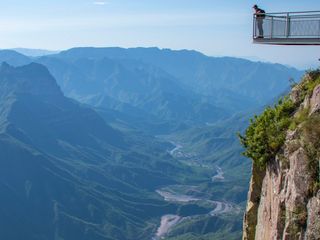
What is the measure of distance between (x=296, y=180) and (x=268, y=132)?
384 cm

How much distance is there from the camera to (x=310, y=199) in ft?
57.1

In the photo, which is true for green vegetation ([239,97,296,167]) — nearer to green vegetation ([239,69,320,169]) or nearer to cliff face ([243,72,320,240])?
green vegetation ([239,69,320,169])

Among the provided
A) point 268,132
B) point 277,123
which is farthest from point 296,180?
point 277,123

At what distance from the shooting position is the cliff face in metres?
17.5

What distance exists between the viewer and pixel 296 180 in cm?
1823

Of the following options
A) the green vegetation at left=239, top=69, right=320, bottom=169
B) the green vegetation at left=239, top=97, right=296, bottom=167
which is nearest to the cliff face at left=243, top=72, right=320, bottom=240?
the green vegetation at left=239, top=69, right=320, bottom=169

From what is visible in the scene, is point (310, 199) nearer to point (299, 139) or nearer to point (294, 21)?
point (299, 139)

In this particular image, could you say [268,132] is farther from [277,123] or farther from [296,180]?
[296,180]

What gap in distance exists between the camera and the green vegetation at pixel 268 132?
21281 millimetres

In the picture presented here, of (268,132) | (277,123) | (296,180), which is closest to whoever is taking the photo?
(296,180)

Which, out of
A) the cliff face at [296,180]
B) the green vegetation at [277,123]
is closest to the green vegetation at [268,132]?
the green vegetation at [277,123]

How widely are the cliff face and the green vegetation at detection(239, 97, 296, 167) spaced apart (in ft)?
0.97

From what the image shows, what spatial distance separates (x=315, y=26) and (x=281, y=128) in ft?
26.3

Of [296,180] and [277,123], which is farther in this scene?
[277,123]
